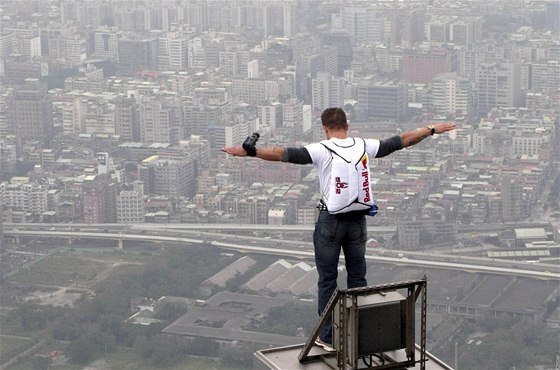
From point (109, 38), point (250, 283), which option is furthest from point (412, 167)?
point (109, 38)

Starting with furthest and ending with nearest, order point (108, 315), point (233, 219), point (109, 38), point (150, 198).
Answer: point (109, 38) < point (150, 198) < point (233, 219) < point (108, 315)

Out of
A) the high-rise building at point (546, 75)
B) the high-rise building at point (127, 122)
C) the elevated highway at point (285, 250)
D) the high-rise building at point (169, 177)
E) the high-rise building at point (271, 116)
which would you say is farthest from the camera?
the high-rise building at point (546, 75)

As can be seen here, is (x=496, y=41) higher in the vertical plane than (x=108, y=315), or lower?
higher

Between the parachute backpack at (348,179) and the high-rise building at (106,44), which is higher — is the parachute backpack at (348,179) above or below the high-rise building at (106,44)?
above

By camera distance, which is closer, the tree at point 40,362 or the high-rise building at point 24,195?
the tree at point 40,362

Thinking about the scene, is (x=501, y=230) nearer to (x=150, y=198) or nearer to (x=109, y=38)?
(x=150, y=198)

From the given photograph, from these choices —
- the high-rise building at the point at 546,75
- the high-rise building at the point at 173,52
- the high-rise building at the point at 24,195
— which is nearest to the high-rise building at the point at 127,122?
the high-rise building at the point at 24,195

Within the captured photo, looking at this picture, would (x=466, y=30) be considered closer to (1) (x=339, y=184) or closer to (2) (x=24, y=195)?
(2) (x=24, y=195)

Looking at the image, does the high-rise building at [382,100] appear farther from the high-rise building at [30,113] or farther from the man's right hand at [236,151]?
the man's right hand at [236,151]
